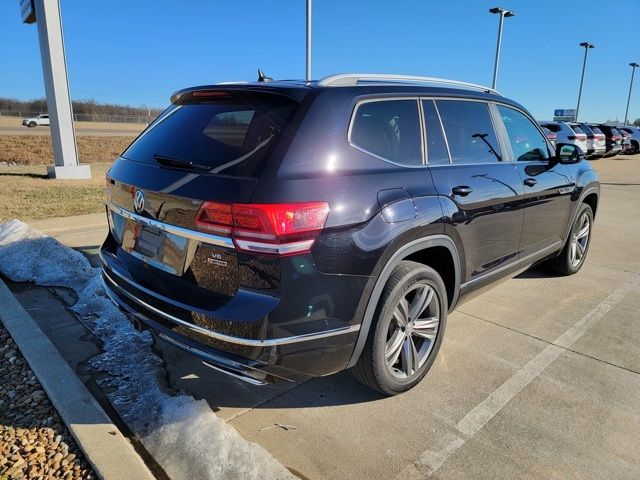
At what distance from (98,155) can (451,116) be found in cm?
2078

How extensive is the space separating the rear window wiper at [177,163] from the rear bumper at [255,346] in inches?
27.2

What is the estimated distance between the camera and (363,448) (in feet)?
8.19

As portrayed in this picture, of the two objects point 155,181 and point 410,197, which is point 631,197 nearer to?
point 410,197

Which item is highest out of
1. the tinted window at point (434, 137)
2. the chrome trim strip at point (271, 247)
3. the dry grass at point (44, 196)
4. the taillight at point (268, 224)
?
the tinted window at point (434, 137)

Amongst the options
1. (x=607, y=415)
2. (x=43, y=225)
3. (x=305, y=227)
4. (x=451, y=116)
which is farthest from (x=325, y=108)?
(x=43, y=225)

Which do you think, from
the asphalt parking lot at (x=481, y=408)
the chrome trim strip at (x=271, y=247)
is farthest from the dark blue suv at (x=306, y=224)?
the asphalt parking lot at (x=481, y=408)

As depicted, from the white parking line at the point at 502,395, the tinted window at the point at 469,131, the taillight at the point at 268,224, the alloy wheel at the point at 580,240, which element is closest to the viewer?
the taillight at the point at 268,224

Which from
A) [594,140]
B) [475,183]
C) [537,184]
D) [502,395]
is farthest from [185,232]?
[594,140]

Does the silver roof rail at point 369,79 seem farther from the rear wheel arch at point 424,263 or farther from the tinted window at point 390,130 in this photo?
the rear wheel arch at point 424,263

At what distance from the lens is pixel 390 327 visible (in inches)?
111

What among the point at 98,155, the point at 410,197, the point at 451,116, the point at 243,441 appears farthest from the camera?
the point at 98,155

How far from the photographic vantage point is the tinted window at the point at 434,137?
3.05 meters

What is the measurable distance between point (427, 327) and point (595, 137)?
23.9 m

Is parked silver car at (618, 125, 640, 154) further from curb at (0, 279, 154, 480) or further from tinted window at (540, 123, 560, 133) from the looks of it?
curb at (0, 279, 154, 480)
